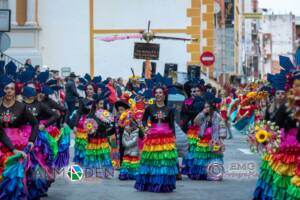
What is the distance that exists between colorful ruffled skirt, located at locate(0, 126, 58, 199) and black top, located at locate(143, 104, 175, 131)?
1.82m

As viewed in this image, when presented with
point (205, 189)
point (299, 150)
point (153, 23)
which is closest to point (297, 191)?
point (299, 150)

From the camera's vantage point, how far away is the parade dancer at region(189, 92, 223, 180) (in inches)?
613

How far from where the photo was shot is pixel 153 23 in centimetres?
3634

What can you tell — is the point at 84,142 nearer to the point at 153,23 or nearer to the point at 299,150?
the point at 299,150

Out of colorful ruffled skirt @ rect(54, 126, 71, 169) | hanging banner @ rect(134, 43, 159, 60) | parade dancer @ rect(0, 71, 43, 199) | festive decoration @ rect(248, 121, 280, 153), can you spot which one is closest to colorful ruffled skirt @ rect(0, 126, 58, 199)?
parade dancer @ rect(0, 71, 43, 199)

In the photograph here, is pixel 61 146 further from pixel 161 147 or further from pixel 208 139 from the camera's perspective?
pixel 208 139

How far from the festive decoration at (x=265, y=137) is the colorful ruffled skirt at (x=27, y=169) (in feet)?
9.64

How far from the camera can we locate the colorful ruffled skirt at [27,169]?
33.5ft

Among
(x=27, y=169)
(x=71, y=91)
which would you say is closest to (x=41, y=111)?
(x=27, y=169)

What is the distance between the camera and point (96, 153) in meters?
15.5

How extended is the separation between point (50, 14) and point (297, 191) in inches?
1142

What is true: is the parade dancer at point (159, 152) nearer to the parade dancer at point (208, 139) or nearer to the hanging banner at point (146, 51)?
the parade dancer at point (208, 139)

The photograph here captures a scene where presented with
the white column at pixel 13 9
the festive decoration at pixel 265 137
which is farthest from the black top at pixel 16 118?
the white column at pixel 13 9

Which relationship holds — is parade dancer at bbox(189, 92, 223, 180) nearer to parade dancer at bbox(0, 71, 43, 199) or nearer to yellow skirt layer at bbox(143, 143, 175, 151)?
yellow skirt layer at bbox(143, 143, 175, 151)
